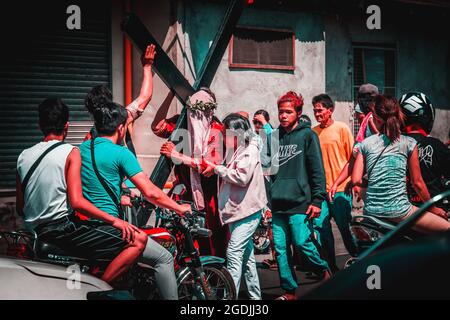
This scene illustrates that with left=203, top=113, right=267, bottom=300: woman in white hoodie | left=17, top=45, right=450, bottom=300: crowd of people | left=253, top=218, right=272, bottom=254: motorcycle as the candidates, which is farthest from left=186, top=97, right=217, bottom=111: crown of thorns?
left=253, top=218, right=272, bottom=254: motorcycle

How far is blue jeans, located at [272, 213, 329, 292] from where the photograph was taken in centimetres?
521

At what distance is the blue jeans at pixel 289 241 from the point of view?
17.1 feet

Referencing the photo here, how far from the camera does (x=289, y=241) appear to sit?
5.36m

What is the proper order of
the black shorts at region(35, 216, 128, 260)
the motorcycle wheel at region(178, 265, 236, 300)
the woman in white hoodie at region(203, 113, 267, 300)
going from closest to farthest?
the black shorts at region(35, 216, 128, 260) → the motorcycle wheel at region(178, 265, 236, 300) → the woman in white hoodie at region(203, 113, 267, 300)

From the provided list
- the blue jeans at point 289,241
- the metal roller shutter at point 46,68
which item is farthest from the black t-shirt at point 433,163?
the metal roller shutter at point 46,68

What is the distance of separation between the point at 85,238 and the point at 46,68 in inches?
197

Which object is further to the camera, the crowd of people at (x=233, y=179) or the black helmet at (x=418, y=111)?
the black helmet at (x=418, y=111)

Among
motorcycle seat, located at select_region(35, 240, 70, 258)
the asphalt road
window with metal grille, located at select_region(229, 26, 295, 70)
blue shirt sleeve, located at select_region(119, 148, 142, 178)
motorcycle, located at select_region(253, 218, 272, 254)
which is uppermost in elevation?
window with metal grille, located at select_region(229, 26, 295, 70)

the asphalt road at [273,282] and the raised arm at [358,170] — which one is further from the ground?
the raised arm at [358,170]

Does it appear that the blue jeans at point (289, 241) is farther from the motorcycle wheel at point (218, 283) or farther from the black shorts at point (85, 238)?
the black shorts at point (85, 238)

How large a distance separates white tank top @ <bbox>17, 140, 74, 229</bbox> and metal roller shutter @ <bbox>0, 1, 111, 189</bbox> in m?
4.44

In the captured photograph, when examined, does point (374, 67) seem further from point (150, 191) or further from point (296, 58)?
point (150, 191)

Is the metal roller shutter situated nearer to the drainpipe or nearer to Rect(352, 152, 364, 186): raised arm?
the drainpipe

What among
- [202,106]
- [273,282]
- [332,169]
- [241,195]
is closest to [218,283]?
[241,195]
